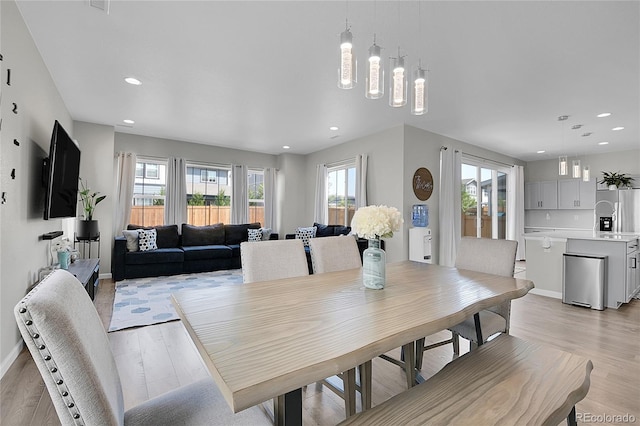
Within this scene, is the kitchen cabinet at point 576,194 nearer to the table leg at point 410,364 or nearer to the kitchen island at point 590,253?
the kitchen island at point 590,253

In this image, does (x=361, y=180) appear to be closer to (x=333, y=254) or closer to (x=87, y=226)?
(x=333, y=254)

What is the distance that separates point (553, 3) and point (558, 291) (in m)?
3.76

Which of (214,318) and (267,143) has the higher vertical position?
(267,143)

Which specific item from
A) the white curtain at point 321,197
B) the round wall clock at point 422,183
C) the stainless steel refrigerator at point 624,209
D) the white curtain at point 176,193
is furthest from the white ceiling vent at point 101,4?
the stainless steel refrigerator at point 624,209

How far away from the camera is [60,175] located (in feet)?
9.96

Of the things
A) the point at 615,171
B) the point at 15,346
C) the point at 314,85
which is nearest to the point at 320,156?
the point at 314,85

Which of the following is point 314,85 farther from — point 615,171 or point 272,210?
point 615,171

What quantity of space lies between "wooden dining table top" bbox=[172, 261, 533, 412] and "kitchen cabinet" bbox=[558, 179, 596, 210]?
22.9 ft

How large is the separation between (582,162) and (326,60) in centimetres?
737

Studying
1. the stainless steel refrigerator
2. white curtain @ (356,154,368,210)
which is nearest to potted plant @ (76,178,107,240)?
white curtain @ (356,154,368,210)

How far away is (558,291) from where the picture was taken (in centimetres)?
427

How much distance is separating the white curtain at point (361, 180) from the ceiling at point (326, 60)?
2.66 ft

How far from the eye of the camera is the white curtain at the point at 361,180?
5.59 m

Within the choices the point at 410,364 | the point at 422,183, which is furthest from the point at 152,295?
the point at 422,183
